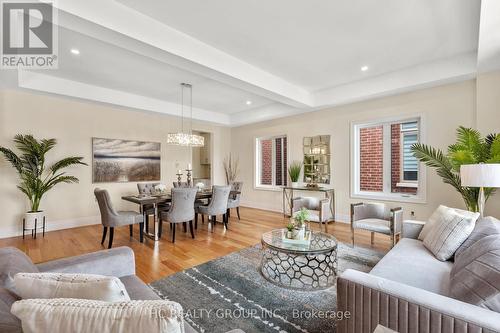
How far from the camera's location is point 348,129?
516cm

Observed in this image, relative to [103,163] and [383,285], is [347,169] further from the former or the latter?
[103,163]

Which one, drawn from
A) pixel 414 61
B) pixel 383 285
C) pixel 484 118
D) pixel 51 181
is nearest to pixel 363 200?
pixel 484 118

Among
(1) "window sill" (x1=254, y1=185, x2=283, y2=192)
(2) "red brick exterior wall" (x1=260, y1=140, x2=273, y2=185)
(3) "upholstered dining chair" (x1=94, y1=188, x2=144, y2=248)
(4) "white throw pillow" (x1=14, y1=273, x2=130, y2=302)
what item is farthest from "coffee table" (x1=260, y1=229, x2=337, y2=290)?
(2) "red brick exterior wall" (x1=260, y1=140, x2=273, y2=185)

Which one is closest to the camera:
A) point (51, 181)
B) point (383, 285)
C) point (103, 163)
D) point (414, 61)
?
point (383, 285)

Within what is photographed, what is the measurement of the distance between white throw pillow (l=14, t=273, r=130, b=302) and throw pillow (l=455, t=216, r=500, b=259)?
2.38 m

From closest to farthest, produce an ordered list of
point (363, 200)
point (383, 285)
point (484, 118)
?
point (383, 285), point (484, 118), point (363, 200)

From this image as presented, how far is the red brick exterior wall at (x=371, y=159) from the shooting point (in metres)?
4.89

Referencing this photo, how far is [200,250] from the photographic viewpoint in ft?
11.6

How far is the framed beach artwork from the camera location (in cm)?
525

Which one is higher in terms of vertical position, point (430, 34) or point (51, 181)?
point (430, 34)

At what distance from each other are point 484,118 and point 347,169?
90.8 inches

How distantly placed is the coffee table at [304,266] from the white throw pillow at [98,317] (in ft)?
5.81

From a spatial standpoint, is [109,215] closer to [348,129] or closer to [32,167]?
[32,167]

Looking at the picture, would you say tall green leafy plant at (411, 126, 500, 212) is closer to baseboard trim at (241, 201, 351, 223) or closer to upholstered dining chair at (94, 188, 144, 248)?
baseboard trim at (241, 201, 351, 223)
